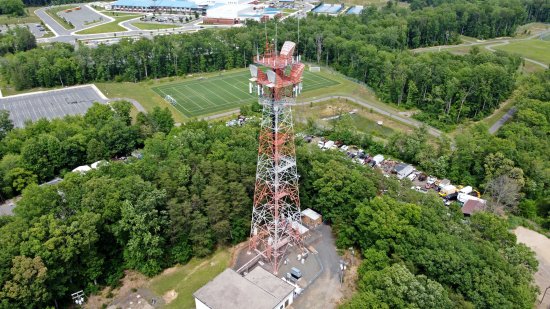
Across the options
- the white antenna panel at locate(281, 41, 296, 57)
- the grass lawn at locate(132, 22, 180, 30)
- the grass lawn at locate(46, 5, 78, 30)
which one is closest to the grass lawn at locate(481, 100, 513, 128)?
the white antenna panel at locate(281, 41, 296, 57)

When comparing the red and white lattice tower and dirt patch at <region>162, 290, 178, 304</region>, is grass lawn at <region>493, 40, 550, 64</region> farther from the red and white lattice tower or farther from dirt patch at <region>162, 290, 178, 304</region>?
dirt patch at <region>162, 290, 178, 304</region>

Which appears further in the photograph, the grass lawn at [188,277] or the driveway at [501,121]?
the driveway at [501,121]

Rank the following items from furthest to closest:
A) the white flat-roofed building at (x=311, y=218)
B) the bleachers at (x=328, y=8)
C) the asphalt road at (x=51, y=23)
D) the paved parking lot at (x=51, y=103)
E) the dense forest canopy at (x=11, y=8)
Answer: the bleachers at (x=328, y=8), the dense forest canopy at (x=11, y=8), the asphalt road at (x=51, y=23), the paved parking lot at (x=51, y=103), the white flat-roofed building at (x=311, y=218)

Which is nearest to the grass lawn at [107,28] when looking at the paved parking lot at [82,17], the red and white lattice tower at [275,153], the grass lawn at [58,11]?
the paved parking lot at [82,17]

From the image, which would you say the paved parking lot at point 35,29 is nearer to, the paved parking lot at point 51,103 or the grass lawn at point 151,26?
the grass lawn at point 151,26

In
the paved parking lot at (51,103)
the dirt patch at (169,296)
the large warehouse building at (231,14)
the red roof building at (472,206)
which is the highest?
the large warehouse building at (231,14)

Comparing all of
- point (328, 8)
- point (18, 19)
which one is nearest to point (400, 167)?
point (328, 8)
